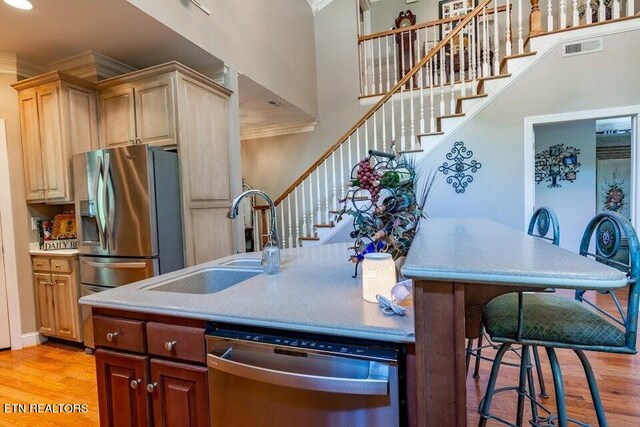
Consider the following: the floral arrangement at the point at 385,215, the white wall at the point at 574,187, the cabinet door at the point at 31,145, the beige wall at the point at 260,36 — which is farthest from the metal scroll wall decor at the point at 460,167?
the cabinet door at the point at 31,145

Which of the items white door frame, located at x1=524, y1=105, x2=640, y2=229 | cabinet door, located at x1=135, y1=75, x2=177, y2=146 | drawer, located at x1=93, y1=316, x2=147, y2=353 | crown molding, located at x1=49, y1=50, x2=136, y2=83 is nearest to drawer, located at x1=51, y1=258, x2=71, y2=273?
cabinet door, located at x1=135, y1=75, x2=177, y2=146

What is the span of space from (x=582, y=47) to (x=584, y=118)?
748 mm

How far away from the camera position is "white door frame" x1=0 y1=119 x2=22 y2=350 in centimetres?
297

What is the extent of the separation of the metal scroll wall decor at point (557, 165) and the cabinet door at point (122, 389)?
5668 mm

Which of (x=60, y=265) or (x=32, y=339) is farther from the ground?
(x=60, y=265)

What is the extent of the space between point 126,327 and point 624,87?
4712 millimetres

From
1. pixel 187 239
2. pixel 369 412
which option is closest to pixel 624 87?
pixel 369 412

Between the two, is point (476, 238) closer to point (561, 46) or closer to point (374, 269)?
point (374, 269)

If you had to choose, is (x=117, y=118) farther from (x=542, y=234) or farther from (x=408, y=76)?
(x=542, y=234)

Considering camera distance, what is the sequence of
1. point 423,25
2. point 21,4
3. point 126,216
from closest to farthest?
point 21,4 < point 126,216 < point 423,25

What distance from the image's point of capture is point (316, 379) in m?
0.87

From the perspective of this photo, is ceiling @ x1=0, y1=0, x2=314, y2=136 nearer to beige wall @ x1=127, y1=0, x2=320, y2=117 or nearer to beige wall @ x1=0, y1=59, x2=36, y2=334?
beige wall @ x1=127, y1=0, x2=320, y2=117

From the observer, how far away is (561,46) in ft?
11.5

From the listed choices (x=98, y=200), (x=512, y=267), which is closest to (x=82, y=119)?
(x=98, y=200)
